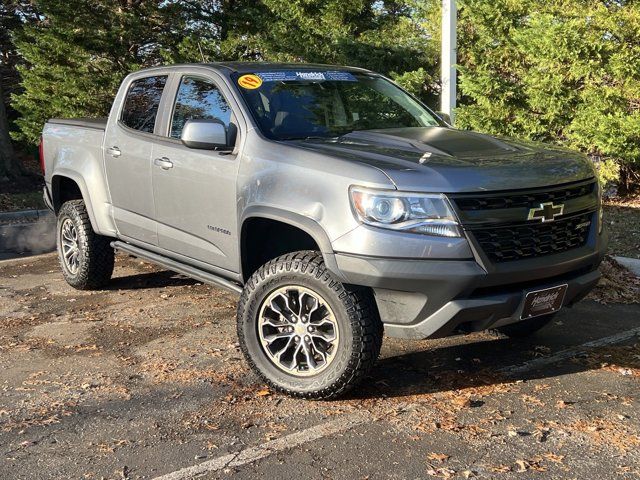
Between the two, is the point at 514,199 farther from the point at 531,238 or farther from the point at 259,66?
the point at 259,66

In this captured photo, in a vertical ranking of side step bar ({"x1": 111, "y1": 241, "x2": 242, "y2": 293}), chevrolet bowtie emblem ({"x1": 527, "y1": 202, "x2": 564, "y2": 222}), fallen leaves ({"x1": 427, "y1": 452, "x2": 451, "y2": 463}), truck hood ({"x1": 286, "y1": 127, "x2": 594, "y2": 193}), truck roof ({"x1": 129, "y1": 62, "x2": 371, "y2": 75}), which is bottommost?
fallen leaves ({"x1": 427, "y1": 452, "x2": 451, "y2": 463})

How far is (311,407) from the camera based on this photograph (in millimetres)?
3973

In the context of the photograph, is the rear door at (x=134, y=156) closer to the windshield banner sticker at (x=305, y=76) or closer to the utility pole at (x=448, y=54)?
the windshield banner sticker at (x=305, y=76)

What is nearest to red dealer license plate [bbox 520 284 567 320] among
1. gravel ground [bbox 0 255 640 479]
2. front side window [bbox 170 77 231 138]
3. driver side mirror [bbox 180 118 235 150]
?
gravel ground [bbox 0 255 640 479]

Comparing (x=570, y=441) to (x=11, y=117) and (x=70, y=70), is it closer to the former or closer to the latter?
(x=70, y=70)

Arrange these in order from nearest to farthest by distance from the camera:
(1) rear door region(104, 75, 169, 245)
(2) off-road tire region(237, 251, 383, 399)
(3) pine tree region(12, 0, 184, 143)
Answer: (2) off-road tire region(237, 251, 383, 399) → (1) rear door region(104, 75, 169, 245) → (3) pine tree region(12, 0, 184, 143)

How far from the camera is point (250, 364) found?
4.21 m

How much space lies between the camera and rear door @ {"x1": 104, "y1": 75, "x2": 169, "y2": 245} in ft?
17.5

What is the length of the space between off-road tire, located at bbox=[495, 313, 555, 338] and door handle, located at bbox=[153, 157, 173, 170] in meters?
2.61

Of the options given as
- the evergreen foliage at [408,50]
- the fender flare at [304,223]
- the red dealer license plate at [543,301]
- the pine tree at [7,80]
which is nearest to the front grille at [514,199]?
the red dealer license plate at [543,301]

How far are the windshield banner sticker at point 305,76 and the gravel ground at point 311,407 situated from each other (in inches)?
73.4

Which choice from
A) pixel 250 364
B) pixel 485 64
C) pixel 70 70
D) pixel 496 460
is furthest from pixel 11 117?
pixel 496 460

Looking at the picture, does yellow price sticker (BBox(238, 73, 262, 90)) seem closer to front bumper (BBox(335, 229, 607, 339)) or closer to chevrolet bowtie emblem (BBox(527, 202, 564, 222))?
front bumper (BBox(335, 229, 607, 339))

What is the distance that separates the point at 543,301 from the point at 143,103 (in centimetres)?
345
